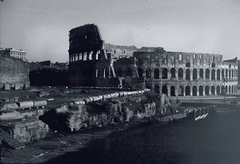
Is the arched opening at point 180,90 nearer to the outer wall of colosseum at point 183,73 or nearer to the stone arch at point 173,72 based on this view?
the outer wall of colosseum at point 183,73

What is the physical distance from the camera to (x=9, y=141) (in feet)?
38.6

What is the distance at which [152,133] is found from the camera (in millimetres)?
18359

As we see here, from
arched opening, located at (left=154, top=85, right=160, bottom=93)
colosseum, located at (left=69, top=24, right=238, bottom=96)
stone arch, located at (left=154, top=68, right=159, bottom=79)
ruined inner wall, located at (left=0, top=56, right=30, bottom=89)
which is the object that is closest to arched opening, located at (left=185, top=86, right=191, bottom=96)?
colosseum, located at (left=69, top=24, right=238, bottom=96)

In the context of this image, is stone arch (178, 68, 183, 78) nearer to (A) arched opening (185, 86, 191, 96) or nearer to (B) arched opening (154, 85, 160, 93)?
(A) arched opening (185, 86, 191, 96)

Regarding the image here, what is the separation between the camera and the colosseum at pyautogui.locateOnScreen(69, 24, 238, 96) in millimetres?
44281

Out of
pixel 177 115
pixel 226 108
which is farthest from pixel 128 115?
pixel 226 108

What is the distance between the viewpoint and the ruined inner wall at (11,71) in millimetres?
47366

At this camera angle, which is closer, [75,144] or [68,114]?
[75,144]

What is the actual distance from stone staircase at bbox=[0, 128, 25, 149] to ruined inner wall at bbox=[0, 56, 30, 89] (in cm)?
3680

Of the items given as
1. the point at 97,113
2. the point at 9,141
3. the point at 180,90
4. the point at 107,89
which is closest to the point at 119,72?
the point at 107,89

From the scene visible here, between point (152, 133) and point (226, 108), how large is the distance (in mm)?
17619

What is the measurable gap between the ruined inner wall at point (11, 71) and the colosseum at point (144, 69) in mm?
11099

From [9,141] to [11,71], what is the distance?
140 feet

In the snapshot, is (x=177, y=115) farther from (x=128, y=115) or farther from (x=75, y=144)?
(x=75, y=144)
